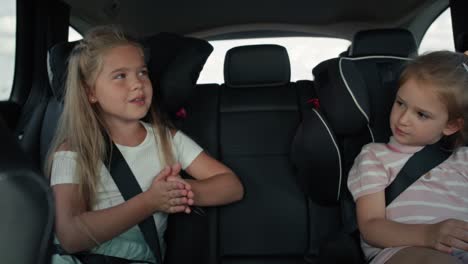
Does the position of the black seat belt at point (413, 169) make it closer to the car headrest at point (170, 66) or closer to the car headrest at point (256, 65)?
the car headrest at point (170, 66)

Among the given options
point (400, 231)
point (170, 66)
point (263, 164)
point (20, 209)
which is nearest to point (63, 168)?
point (170, 66)

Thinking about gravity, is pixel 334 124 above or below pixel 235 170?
above

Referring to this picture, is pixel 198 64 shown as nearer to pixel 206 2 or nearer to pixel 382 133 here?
pixel 382 133

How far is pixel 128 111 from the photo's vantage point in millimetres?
1922

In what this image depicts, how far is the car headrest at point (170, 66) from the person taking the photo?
2.14 metres

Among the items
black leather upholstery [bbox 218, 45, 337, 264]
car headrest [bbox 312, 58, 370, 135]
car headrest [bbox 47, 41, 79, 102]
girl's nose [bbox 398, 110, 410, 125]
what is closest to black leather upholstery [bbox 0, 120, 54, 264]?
girl's nose [bbox 398, 110, 410, 125]

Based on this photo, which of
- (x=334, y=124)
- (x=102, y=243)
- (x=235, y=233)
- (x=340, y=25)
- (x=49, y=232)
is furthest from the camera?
(x=340, y=25)

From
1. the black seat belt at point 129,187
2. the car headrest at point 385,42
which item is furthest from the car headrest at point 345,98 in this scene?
the black seat belt at point 129,187

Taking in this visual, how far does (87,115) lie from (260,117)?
0.90 meters

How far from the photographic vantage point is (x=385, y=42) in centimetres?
243

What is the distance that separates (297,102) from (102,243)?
1.16m

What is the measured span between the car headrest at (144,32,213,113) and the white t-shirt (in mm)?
133

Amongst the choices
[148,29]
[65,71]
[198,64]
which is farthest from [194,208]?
[148,29]

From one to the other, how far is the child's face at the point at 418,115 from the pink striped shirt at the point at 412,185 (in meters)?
0.09
